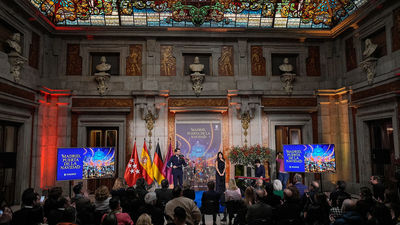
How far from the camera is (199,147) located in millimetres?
12625

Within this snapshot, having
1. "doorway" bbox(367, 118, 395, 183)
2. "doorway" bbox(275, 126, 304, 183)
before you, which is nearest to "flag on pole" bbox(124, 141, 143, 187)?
"doorway" bbox(275, 126, 304, 183)

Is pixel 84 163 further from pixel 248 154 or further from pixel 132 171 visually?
pixel 248 154

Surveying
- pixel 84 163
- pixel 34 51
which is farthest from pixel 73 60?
pixel 84 163

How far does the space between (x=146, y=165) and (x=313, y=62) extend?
9025mm

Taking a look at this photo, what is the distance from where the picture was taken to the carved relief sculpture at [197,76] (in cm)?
1279

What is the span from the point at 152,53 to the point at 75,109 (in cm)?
413

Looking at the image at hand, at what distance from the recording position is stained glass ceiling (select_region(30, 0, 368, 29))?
41.7 ft

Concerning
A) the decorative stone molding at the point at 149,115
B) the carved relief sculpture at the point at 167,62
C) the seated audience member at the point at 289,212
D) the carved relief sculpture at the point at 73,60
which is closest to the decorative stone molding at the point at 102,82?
the carved relief sculpture at the point at 73,60

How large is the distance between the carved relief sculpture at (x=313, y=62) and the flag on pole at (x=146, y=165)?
27.2 ft

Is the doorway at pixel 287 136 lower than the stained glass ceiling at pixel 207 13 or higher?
lower

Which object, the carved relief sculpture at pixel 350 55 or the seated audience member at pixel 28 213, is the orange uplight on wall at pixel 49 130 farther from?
the carved relief sculpture at pixel 350 55

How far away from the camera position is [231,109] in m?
12.9

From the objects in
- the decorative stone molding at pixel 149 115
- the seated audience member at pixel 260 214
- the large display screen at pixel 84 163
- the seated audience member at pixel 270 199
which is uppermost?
the decorative stone molding at pixel 149 115

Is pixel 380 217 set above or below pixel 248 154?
below
